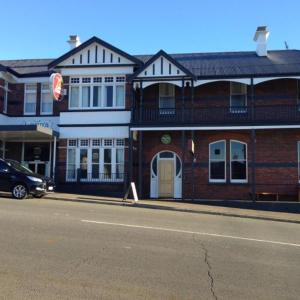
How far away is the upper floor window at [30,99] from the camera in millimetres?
27266

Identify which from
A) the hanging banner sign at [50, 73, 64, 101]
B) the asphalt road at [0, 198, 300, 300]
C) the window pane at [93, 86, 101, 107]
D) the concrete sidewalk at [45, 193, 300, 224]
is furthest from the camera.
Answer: the window pane at [93, 86, 101, 107]

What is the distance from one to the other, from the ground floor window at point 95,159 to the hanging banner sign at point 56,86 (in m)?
A: 2.44

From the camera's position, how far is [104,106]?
25453 millimetres

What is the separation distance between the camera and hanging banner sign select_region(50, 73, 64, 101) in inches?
960

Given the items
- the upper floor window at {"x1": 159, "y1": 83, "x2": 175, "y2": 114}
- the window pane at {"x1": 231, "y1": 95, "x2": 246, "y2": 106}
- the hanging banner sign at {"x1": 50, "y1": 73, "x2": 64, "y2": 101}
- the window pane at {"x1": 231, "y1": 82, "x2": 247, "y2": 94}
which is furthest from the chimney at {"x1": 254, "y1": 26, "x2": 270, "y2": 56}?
the hanging banner sign at {"x1": 50, "y1": 73, "x2": 64, "y2": 101}

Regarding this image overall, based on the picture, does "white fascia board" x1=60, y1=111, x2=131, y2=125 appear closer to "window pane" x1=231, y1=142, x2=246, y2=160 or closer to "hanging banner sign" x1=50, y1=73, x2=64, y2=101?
"hanging banner sign" x1=50, y1=73, x2=64, y2=101

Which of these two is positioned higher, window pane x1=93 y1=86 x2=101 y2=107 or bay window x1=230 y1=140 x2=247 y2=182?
window pane x1=93 y1=86 x2=101 y2=107

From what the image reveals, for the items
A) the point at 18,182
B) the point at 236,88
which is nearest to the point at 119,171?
A: the point at 18,182

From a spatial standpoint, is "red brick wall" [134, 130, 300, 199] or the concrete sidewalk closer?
the concrete sidewalk

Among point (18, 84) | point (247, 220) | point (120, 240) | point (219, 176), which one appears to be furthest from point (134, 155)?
point (120, 240)

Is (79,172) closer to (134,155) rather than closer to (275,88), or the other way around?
(134,155)

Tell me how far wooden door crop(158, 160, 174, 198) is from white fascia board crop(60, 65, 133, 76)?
16.9 feet

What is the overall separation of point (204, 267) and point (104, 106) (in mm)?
18005

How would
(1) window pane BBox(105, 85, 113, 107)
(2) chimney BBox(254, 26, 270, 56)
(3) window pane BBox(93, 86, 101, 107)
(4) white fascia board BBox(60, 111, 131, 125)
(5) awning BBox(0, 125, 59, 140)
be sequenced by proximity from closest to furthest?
(5) awning BBox(0, 125, 59, 140)
(4) white fascia board BBox(60, 111, 131, 125)
(1) window pane BBox(105, 85, 113, 107)
(3) window pane BBox(93, 86, 101, 107)
(2) chimney BBox(254, 26, 270, 56)
